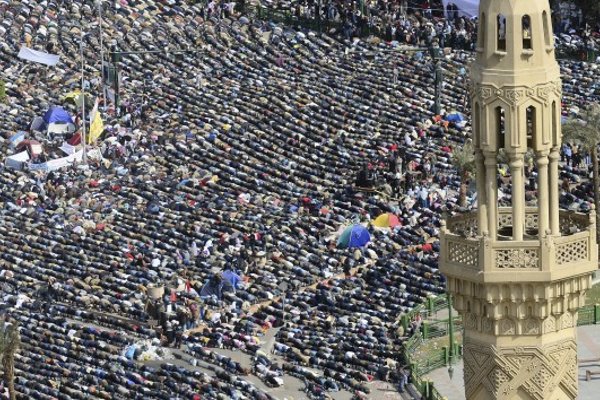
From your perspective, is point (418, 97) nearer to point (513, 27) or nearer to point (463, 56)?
point (463, 56)

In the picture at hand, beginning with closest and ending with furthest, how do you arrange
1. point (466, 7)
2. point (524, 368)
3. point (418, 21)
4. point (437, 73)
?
point (524, 368) < point (437, 73) < point (466, 7) < point (418, 21)

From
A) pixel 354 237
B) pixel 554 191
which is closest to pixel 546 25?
pixel 554 191

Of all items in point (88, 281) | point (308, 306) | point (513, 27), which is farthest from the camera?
point (88, 281)

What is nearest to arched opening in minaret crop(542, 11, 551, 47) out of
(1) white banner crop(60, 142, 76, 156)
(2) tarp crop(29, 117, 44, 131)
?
(1) white banner crop(60, 142, 76, 156)

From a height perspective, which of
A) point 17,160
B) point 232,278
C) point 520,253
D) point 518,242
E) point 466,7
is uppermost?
point 518,242

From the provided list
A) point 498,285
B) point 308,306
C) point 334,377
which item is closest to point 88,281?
point 308,306

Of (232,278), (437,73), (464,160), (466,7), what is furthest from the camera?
(466,7)

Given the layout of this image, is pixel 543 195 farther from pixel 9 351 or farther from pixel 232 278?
pixel 232 278
